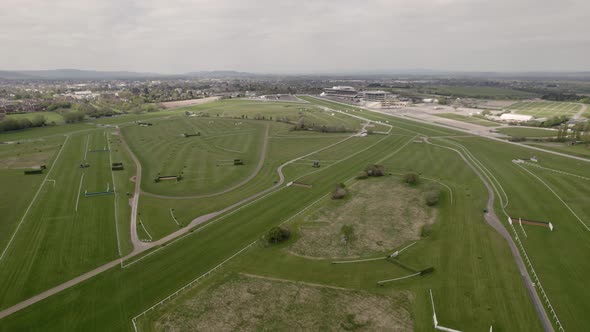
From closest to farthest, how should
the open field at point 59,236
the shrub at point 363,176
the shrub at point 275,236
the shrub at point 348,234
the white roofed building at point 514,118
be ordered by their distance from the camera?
the open field at point 59,236 → the shrub at point 275,236 → the shrub at point 348,234 → the shrub at point 363,176 → the white roofed building at point 514,118

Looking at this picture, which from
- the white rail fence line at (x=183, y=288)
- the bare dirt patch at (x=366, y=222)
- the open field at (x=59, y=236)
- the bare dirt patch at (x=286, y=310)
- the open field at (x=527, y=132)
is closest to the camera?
the bare dirt patch at (x=286, y=310)

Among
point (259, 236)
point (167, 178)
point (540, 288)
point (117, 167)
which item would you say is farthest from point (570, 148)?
point (117, 167)

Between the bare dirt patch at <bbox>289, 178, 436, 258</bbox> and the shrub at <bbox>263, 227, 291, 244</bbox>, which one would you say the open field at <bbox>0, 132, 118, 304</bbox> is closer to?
the shrub at <bbox>263, 227, 291, 244</bbox>

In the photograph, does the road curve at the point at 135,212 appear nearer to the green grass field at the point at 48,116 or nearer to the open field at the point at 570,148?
the green grass field at the point at 48,116

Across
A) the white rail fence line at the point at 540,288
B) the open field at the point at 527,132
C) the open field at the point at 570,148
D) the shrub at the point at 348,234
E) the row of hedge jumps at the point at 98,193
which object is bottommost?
the white rail fence line at the point at 540,288

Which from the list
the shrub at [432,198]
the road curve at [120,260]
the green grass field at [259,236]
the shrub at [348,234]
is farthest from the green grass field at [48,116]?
the shrub at [432,198]

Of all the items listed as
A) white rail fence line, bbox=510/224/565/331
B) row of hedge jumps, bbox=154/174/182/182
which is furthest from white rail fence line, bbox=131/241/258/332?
A: white rail fence line, bbox=510/224/565/331

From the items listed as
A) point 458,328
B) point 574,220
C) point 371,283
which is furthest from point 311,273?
point 574,220
